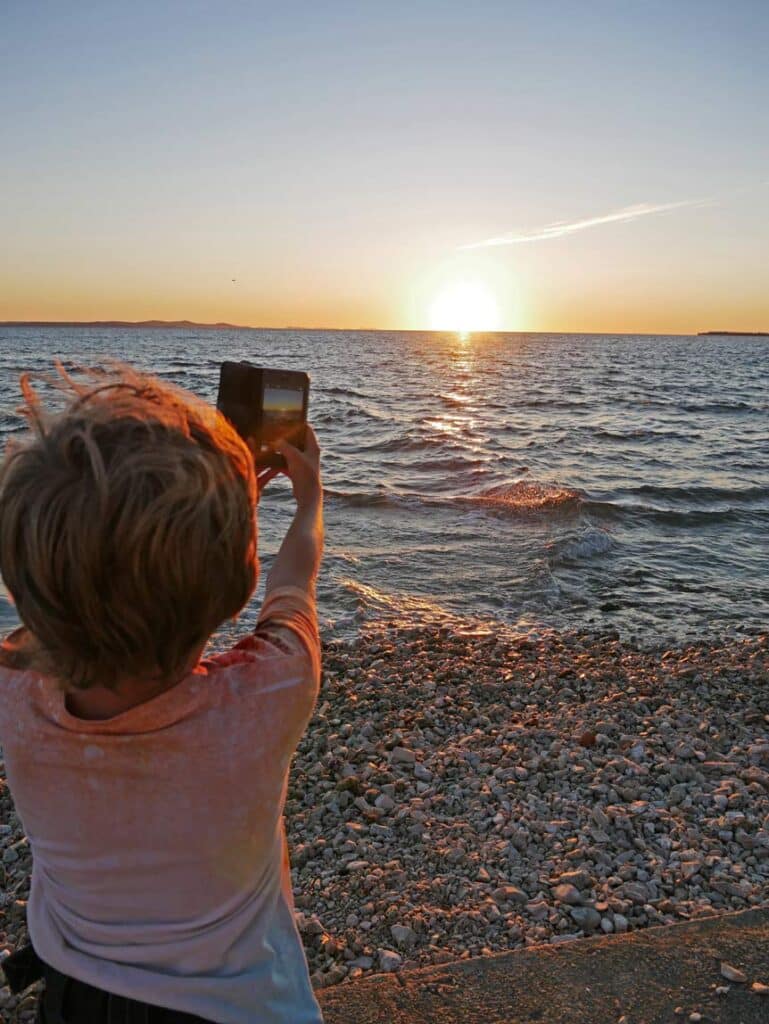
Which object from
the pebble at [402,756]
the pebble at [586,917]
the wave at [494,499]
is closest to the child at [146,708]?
the pebble at [586,917]

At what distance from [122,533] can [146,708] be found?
0.95ft

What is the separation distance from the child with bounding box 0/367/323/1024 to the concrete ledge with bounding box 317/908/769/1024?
1482mm

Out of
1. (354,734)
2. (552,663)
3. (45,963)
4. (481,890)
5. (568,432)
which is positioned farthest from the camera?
(568,432)

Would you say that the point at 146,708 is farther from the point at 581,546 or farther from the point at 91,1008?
the point at 581,546

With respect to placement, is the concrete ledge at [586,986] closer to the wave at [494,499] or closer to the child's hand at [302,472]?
the child's hand at [302,472]

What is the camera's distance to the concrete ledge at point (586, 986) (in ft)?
8.68

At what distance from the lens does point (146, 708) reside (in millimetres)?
1190

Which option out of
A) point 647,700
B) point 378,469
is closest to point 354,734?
point 647,700

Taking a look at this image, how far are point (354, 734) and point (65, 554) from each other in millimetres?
4665

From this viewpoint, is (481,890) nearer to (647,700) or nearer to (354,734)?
(354,734)

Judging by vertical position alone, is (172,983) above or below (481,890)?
above

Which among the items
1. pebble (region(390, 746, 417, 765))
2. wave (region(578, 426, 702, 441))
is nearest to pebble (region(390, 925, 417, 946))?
pebble (region(390, 746, 417, 765))

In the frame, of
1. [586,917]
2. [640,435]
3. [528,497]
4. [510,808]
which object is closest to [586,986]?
[586,917]

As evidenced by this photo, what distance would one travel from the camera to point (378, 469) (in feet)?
57.7
